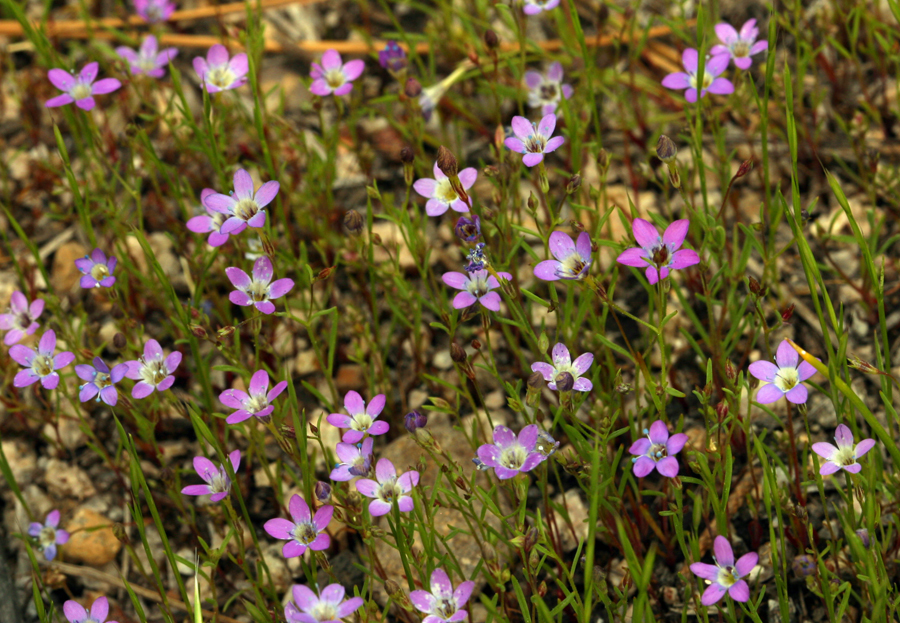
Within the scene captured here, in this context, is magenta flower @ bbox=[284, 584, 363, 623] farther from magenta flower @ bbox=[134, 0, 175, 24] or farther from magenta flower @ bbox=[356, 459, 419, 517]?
magenta flower @ bbox=[134, 0, 175, 24]

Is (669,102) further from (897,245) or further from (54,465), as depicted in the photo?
(54,465)

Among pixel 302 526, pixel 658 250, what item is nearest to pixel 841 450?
pixel 658 250

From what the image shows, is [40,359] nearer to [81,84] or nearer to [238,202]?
[238,202]

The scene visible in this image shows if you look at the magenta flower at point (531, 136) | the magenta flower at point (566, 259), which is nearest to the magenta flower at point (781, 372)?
the magenta flower at point (566, 259)

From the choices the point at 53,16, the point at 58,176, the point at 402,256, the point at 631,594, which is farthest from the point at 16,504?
the point at 53,16

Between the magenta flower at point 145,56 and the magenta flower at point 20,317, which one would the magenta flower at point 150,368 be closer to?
the magenta flower at point 20,317

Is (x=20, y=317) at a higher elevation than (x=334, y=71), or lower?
lower
